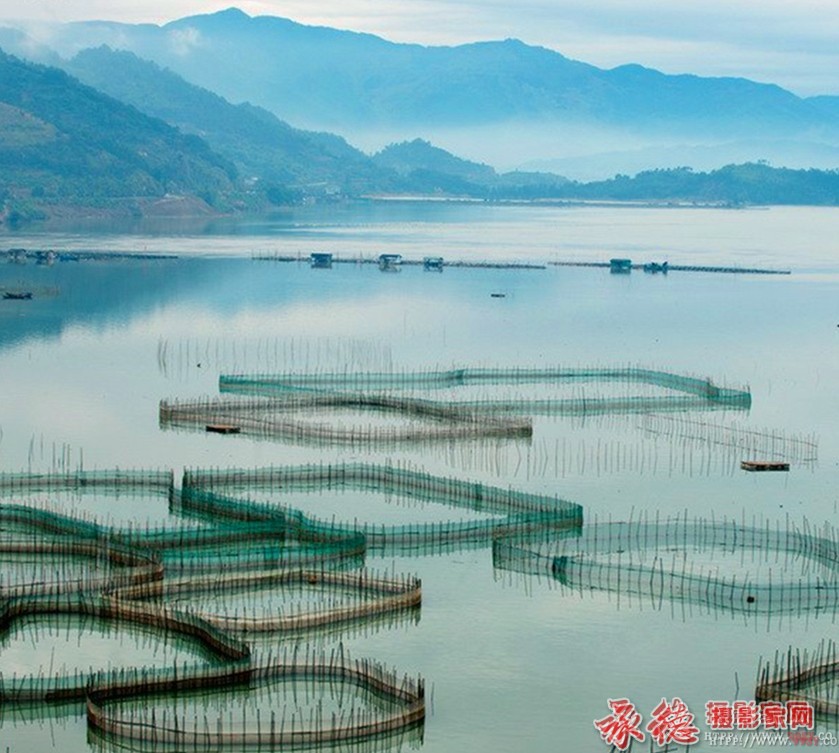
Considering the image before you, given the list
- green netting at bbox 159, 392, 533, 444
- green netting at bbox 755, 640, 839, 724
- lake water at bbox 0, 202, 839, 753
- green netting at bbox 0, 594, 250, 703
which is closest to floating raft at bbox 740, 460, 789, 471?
lake water at bbox 0, 202, 839, 753

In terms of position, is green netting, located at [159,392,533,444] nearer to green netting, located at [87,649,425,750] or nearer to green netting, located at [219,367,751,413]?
green netting, located at [219,367,751,413]

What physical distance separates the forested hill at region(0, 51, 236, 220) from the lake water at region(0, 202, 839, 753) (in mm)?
23691

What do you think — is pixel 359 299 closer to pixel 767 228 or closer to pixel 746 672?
pixel 746 672

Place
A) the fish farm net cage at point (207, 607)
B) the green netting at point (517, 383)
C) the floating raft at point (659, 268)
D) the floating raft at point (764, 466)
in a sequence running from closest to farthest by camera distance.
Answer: the fish farm net cage at point (207, 607) → the floating raft at point (764, 466) → the green netting at point (517, 383) → the floating raft at point (659, 268)

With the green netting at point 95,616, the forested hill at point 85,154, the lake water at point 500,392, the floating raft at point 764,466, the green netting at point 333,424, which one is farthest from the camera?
the forested hill at point 85,154

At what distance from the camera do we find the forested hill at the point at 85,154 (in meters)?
130

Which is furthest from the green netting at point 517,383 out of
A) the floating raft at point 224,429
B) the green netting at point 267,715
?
the green netting at point 267,715

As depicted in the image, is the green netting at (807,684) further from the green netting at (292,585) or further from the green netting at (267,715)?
the green netting at (292,585)

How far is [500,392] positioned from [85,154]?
103 meters

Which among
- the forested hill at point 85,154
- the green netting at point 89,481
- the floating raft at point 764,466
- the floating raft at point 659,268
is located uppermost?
the forested hill at point 85,154

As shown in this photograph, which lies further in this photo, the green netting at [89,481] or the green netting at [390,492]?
the green netting at [89,481]

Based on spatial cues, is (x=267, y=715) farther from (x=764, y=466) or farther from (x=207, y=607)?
(x=764, y=466)

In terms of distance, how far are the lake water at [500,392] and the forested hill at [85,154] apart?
2369cm

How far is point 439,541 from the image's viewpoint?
27.2 metres
